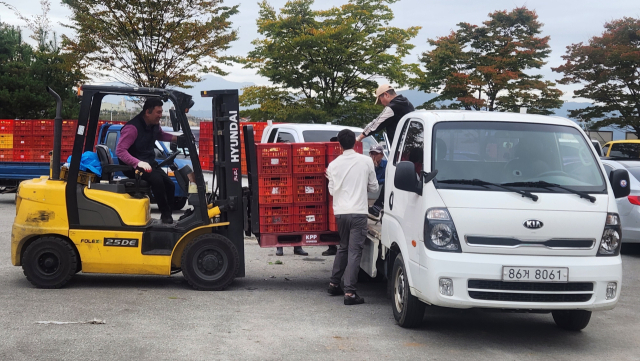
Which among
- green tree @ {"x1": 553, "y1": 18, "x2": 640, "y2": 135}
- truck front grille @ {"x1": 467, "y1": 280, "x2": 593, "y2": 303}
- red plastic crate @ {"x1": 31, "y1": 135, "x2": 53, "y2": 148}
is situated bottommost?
truck front grille @ {"x1": 467, "y1": 280, "x2": 593, "y2": 303}

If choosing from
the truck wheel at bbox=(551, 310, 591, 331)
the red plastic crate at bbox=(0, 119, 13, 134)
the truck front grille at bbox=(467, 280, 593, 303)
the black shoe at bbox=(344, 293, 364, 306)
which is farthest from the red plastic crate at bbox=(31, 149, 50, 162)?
the truck front grille at bbox=(467, 280, 593, 303)

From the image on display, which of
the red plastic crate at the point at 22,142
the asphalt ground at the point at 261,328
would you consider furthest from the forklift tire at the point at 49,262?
the red plastic crate at the point at 22,142

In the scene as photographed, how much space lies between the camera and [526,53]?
34.6 metres

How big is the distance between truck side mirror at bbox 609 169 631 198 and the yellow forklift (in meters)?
3.93

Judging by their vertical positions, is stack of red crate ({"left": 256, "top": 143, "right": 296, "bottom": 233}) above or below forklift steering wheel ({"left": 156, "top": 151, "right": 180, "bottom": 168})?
below

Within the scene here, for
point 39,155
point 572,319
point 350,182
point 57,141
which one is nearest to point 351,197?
point 350,182

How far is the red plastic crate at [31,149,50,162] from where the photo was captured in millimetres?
18828

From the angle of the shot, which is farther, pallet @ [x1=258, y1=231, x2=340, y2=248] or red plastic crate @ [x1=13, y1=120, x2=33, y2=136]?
red plastic crate @ [x1=13, y1=120, x2=33, y2=136]

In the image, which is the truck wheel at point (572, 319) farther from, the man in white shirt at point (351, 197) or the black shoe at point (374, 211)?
the black shoe at point (374, 211)

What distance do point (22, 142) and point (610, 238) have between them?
16.9 m

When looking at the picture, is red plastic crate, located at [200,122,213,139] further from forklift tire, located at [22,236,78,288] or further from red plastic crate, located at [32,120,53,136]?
forklift tire, located at [22,236,78,288]

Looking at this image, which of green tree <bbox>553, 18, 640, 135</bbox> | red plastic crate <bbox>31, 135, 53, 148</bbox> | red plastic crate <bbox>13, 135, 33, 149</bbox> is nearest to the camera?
red plastic crate <bbox>13, 135, 33, 149</bbox>

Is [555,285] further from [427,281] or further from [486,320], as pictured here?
[486,320]

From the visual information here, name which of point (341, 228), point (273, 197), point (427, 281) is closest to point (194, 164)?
point (273, 197)
